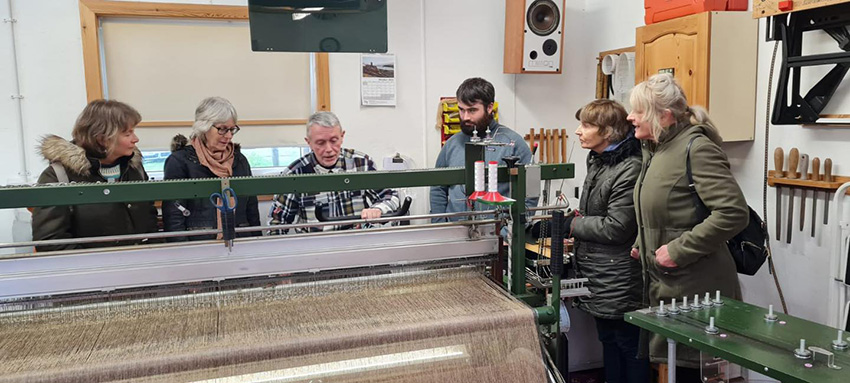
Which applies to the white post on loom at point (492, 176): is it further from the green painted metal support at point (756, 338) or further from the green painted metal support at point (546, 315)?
the green painted metal support at point (756, 338)

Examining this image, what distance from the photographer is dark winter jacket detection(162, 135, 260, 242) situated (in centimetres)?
259

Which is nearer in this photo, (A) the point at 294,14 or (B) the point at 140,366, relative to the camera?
(B) the point at 140,366

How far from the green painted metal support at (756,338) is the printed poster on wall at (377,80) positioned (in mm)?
2623

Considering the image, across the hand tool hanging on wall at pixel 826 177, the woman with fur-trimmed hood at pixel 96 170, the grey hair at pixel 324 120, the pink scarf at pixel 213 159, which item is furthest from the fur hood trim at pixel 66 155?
the hand tool hanging on wall at pixel 826 177

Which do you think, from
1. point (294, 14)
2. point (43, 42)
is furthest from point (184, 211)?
point (43, 42)

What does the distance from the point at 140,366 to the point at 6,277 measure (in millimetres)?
502

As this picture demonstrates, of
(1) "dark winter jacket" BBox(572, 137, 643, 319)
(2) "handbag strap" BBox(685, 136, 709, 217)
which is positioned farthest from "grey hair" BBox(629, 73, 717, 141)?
(1) "dark winter jacket" BBox(572, 137, 643, 319)

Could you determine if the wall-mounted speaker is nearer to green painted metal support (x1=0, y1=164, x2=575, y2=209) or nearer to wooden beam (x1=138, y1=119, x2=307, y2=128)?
wooden beam (x1=138, y1=119, x2=307, y2=128)

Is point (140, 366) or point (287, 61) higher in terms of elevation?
point (287, 61)

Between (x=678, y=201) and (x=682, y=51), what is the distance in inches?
48.7

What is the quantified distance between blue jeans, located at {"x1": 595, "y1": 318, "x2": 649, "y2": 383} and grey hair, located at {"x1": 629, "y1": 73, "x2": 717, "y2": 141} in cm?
91

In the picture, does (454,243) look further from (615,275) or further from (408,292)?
(615,275)

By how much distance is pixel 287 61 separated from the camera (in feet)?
13.3

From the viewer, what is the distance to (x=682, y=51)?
3.38 meters
